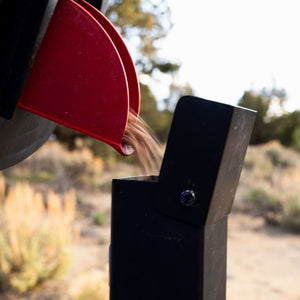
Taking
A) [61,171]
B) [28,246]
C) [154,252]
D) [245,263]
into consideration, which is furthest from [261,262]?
[61,171]

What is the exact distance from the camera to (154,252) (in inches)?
30.8

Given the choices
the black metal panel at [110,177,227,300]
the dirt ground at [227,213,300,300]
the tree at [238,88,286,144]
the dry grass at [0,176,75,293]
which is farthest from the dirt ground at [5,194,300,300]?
the tree at [238,88,286,144]

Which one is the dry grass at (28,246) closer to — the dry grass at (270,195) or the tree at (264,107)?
the dry grass at (270,195)

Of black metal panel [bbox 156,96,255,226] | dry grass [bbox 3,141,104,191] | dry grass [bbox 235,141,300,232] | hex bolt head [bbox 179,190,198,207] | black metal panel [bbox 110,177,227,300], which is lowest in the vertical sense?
dry grass [bbox 3,141,104,191]

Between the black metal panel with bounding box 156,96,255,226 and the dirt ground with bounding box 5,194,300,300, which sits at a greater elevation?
the black metal panel with bounding box 156,96,255,226

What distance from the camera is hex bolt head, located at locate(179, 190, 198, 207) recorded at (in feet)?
2.42

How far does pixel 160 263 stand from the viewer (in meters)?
0.78

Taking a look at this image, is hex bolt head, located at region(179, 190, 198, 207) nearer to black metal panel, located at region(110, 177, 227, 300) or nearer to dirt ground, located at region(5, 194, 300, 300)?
black metal panel, located at region(110, 177, 227, 300)

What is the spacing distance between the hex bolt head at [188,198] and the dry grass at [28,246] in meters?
2.72

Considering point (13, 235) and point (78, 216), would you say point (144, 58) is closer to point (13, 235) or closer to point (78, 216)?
point (78, 216)

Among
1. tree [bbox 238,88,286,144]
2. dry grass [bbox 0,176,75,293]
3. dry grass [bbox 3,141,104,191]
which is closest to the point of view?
dry grass [bbox 0,176,75,293]

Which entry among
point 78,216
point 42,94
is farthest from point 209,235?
point 78,216

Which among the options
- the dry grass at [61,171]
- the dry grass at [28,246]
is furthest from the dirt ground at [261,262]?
the dry grass at [61,171]

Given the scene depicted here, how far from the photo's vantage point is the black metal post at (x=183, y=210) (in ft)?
2.39
